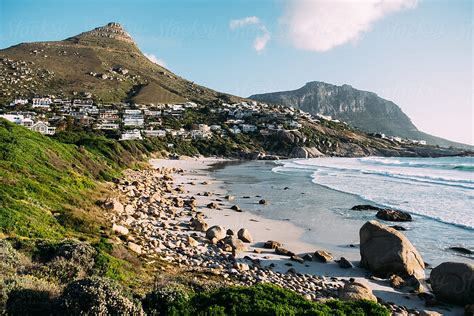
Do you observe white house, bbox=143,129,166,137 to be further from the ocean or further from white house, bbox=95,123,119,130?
the ocean

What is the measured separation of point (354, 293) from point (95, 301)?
807 cm

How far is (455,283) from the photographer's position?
38.3 ft

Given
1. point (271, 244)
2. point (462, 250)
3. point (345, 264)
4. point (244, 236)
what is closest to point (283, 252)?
point (271, 244)

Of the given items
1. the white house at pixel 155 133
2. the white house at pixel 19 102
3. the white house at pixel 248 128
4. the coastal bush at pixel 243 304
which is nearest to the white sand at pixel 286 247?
the coastal bush at pixel 243 304

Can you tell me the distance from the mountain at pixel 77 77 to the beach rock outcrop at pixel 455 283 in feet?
462

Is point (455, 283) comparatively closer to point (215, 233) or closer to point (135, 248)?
point (215, 233)

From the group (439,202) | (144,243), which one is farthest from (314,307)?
(439,202)

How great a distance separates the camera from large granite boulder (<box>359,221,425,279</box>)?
537 inches

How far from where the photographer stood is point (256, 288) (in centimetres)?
758

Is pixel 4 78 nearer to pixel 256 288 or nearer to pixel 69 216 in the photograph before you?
pixel 69 216

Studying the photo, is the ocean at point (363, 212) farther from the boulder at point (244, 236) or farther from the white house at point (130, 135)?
the white house at point (130, 135)

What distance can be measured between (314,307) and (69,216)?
11.4 metres

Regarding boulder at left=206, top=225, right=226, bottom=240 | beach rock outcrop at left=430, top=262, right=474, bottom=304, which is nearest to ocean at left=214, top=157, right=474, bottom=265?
beach rock outcrop at left=430, top=262, right=474, bottom=304

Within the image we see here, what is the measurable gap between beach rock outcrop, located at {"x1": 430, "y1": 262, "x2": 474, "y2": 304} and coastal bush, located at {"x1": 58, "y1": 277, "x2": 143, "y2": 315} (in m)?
10.8
